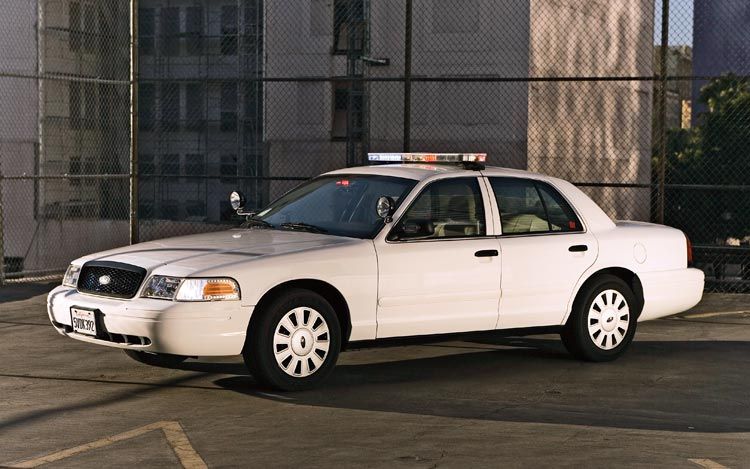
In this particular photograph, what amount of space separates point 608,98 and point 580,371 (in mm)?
35950

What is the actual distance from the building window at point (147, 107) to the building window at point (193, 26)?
2826 millimetres

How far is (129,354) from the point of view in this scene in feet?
32.9

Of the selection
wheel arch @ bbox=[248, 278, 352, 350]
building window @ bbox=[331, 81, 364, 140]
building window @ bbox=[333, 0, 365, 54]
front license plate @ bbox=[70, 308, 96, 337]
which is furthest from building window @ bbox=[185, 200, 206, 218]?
wheel arch @ bbox=[248, 278, 352, 350]

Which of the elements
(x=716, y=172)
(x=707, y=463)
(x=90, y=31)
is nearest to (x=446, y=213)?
(x=707, y=463)

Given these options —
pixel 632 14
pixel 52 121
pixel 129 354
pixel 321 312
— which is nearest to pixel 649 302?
pixel 321 312

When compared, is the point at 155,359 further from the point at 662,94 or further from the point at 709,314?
the point at 662,94

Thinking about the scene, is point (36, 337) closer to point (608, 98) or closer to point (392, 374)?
point (392, 374)

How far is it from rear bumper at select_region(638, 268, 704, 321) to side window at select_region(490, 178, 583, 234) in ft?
2.75

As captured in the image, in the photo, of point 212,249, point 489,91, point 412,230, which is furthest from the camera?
point 489,91

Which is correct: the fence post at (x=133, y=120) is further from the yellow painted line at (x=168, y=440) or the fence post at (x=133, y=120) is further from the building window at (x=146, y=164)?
the building window at (x=146, y=164)

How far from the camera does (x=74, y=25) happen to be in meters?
53.1

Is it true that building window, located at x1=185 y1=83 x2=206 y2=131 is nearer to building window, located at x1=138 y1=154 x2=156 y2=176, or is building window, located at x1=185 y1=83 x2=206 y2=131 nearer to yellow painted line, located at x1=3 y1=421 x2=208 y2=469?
building window, located at x1=138 y1=154 x2=156 y2=176

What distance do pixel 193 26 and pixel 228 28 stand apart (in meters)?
2.14

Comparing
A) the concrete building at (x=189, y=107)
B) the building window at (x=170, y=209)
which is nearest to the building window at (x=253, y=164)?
the concrete building at (x=189, y=107)
